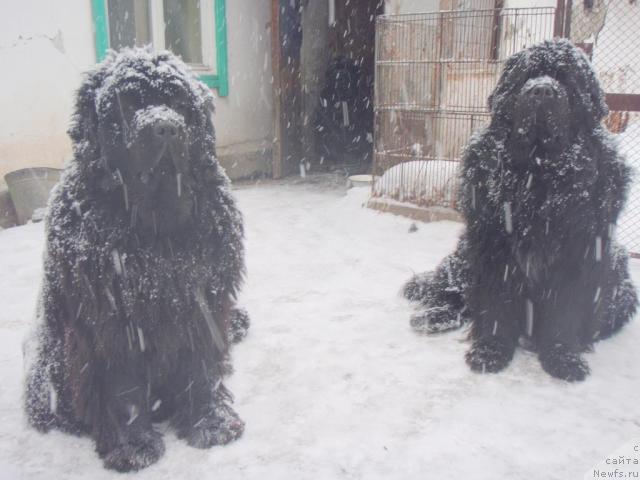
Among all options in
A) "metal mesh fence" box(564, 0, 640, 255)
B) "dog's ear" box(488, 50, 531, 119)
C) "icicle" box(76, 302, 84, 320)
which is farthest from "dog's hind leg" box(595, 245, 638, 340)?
"icicle" box(76, 302, 84, 320)

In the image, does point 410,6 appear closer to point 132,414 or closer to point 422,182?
point 422,182

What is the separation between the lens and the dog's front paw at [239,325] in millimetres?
3197

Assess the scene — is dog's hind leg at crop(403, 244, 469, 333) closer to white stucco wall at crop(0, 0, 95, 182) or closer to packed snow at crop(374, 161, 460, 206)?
packed snow at crop(374, 161, 460, 206)

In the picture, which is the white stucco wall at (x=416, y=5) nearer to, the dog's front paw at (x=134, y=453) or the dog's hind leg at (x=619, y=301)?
the dog's hind leg at (x=619, y=301)

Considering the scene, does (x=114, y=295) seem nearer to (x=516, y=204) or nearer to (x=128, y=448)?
(x=128, y=448)

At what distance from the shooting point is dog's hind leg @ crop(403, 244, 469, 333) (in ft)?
10.9

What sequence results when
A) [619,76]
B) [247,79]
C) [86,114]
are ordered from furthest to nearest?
[619,76]
[247,79]
[86,114]

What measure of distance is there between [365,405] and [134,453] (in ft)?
3.18

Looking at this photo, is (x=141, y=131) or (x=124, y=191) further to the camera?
(x=124, y=191)

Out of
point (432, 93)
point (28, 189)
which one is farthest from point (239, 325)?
point (432, 93)

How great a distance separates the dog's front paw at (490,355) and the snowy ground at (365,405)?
0.05 meters

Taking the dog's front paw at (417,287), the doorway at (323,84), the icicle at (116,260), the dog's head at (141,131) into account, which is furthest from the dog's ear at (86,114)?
the doorway at (323,84)

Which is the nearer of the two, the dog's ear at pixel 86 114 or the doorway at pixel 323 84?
the dog's ear at pixel 86 114

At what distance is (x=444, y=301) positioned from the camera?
3.46 m
